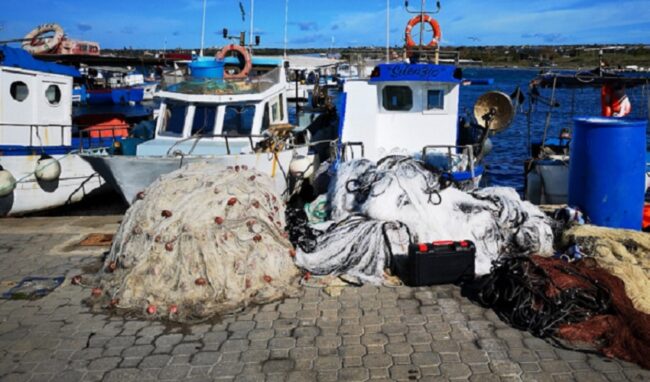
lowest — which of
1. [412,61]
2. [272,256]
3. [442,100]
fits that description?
[272,256]

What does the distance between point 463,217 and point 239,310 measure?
3.24 metres

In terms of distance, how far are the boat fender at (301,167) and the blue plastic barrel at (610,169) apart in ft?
15.9

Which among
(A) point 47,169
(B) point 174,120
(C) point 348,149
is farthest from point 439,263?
(A) point 47,169

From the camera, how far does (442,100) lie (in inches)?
420

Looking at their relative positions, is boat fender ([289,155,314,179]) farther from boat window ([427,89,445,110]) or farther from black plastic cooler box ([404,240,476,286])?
black plastic cooler box ([404,240,476,286])

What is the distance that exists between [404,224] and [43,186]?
8.52 metres

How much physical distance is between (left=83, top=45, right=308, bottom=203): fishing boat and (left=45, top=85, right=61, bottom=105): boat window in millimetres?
4081

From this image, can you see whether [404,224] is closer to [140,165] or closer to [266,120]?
[140,165]

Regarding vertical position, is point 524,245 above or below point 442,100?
below

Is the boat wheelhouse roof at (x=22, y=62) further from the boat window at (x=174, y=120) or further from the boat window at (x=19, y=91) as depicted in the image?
the boat window at (x=174, y=120)

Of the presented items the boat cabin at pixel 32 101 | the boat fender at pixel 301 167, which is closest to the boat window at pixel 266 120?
the boat fender at pixel 301 167

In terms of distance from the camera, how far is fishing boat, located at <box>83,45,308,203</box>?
9.32 meters

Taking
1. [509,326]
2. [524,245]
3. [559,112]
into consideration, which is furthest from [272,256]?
[559,112]

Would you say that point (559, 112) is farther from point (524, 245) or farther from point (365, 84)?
point (524, 245)
